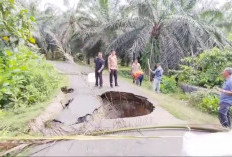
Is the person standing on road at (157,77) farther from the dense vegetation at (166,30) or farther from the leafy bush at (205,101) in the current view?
the dense vegetation at (166,30)

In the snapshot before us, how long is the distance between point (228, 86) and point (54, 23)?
2453 cm

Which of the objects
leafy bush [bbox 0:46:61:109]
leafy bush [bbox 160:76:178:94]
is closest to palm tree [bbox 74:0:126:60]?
leafy bush [bbox 160:76:178:94]

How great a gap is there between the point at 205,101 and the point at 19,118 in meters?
6.09

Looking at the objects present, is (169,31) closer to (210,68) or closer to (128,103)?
(210,68)

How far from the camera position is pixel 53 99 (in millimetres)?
8656

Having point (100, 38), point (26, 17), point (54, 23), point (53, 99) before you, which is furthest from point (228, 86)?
point (54, 23)

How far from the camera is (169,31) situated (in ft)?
56.6

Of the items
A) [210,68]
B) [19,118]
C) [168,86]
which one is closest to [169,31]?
Result: [168,86]

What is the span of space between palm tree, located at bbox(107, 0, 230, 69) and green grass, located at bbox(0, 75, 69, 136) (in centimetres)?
989

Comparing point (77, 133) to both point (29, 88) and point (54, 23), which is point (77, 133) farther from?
point (54, 23)

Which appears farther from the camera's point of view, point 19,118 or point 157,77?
point 157,77

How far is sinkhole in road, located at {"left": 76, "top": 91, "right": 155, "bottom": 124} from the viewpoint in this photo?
7.79 meters

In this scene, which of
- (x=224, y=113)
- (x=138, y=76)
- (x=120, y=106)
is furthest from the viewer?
(x=138, y=76)

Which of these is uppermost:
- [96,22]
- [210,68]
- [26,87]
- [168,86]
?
[96,22]
